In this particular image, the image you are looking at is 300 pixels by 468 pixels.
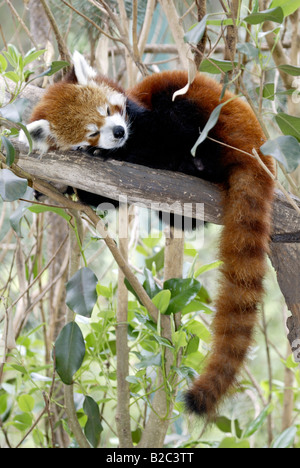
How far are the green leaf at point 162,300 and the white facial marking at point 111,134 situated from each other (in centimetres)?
56

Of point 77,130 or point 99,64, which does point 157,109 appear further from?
point 99,64

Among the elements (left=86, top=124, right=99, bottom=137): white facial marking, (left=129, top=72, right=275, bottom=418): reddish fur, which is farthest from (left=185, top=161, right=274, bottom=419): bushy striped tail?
(left=86, top=124, right=99, bottom=137): white facial marking

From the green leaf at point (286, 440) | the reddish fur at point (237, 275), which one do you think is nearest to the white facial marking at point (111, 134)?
the reddish fur at point (237, 275)

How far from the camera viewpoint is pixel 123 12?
1.73 metres

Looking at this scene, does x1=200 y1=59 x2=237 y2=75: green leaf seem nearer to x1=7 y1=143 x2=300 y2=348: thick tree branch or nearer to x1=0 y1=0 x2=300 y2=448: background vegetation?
x1=0 y1=0 x2=300 y2=448: background vegetation

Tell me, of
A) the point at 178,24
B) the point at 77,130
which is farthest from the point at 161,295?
the point at 178,24

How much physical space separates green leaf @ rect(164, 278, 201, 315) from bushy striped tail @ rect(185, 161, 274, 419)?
0.29 ft

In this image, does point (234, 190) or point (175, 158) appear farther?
point (175, 158)

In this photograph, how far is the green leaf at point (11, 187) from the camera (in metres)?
1.04

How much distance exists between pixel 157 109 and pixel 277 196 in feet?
1.84

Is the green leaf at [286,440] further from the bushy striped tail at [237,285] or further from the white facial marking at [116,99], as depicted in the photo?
the white facial marking at [116,99]

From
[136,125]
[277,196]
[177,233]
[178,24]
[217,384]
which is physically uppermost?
[178,24]

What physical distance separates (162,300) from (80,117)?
2.37ft

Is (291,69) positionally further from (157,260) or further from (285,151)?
(157,260)
